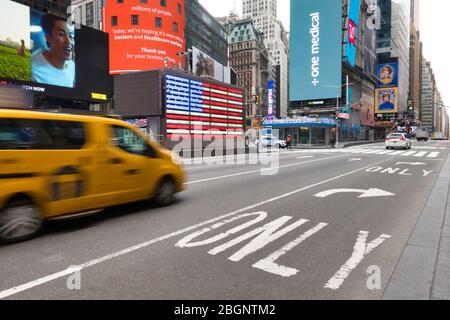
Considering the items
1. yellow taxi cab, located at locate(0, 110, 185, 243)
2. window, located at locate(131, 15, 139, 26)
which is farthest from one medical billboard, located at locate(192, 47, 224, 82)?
yellow taxi cab, located at locate(0, 110, 185, 243)

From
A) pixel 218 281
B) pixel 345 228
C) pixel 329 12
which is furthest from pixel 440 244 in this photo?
pixel 329 12

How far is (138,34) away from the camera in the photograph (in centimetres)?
5903

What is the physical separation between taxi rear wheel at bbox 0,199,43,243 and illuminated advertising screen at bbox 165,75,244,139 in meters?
25.5

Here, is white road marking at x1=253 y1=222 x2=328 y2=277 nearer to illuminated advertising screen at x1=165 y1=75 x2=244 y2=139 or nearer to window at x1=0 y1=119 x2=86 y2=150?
window at x1=0 y1=119 x2=86 y2=150

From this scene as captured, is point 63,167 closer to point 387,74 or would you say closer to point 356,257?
point 356,257

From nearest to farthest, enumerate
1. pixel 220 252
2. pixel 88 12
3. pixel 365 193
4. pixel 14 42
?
pixel 220 252
pixel 365 193
pixel 14 42
pixel 88 12

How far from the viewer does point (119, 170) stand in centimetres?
643

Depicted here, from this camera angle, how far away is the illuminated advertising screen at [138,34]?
58.7 metres

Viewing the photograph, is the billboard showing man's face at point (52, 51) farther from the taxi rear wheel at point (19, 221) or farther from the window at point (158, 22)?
the taxi rear wheel at point (19, 221)

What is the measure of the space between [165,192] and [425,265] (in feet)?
17.1

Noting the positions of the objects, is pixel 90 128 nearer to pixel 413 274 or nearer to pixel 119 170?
pixel 119 170

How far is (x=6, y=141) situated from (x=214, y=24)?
10246 cm

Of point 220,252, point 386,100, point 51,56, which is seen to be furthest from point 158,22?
point 386,100

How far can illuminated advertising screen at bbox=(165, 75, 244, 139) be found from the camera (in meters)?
31.6
